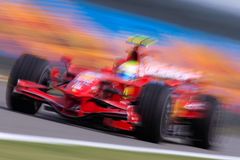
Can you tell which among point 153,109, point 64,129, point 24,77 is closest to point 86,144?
point 64,129

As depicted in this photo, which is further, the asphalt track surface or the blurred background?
the blurred background

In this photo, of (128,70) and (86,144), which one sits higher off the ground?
(128,70)

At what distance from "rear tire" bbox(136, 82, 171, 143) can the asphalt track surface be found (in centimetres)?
11

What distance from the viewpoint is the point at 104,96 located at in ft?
25.7

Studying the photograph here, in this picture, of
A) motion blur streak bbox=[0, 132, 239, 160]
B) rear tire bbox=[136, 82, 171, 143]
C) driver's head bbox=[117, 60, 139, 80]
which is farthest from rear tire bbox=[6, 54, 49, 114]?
motion blur streak bbox=[0, 132, 239, 160]

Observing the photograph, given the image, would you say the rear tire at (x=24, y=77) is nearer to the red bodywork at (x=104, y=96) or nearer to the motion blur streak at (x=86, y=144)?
the red bodywork at (x=104, y=96)

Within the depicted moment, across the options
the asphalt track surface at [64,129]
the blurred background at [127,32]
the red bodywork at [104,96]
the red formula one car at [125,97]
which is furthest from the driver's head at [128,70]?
the blurred background at [127,32]

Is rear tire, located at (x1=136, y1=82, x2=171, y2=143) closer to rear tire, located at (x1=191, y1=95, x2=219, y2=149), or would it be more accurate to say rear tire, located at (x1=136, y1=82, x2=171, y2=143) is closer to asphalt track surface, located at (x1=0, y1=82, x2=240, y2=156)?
asphalt track surface, located at (x1=0, y1=82, x2=240, y2=156)

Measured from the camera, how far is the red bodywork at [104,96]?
7418mm

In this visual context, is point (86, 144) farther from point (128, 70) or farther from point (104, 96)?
point (128, 70)

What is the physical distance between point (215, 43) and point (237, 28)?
47 centimetres

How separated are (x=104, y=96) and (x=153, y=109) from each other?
2.60ft

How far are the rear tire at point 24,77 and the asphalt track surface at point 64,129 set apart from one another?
0.12 meters

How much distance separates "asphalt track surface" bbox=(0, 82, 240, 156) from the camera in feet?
21.0
